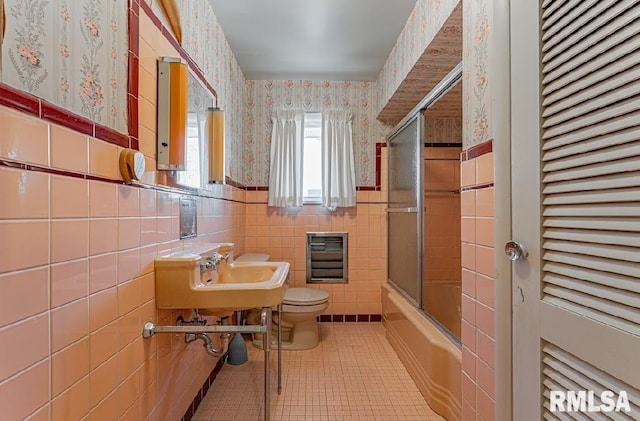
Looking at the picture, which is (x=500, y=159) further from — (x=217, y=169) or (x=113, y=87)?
(x=217, y=169)

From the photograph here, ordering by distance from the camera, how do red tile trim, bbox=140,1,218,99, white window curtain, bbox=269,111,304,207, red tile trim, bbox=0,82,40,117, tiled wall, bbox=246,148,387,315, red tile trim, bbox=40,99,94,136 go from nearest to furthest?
1. red tile trim, bbox=0,82,40,117
2. red tile trim, bbox=40,99,94,136
3. red tile trim, bbox=140,1,218,99
4. white window curtain, bbox=269,111,304,207
5. tiled wall, bbox=246,148,387,315

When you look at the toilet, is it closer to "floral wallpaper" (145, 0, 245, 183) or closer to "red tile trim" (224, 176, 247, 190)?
"red tile trim" (224, 176, 247, 190)

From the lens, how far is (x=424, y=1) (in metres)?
2.02

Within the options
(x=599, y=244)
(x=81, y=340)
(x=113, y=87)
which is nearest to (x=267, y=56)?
(x=113, y=87)

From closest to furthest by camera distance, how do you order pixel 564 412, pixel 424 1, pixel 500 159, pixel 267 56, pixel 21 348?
pixel 21 348 → pixel 564 412 → pixel 500 159 → pixel 424 1 → pixel 267 56

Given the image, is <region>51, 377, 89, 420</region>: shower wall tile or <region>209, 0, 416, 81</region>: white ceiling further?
<region>209, 0, 416, 81</region>: white ceiling

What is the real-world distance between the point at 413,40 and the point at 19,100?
2089 millimetres

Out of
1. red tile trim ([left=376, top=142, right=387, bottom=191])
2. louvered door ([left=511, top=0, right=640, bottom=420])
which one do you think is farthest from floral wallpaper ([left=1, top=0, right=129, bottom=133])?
red tile trim ([left=376, top=142, right=387, bottom=191])

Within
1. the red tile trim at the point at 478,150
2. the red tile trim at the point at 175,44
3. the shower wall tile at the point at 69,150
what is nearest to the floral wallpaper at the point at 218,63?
the red tile trim at the point at 175,44

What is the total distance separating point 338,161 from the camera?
128 inches

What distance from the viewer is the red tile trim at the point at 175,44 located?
133 centimetres

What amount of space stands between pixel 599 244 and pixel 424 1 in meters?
1.77

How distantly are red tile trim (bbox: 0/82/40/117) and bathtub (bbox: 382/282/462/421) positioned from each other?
1.81 metres

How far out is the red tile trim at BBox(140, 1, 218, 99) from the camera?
1.33 meters
